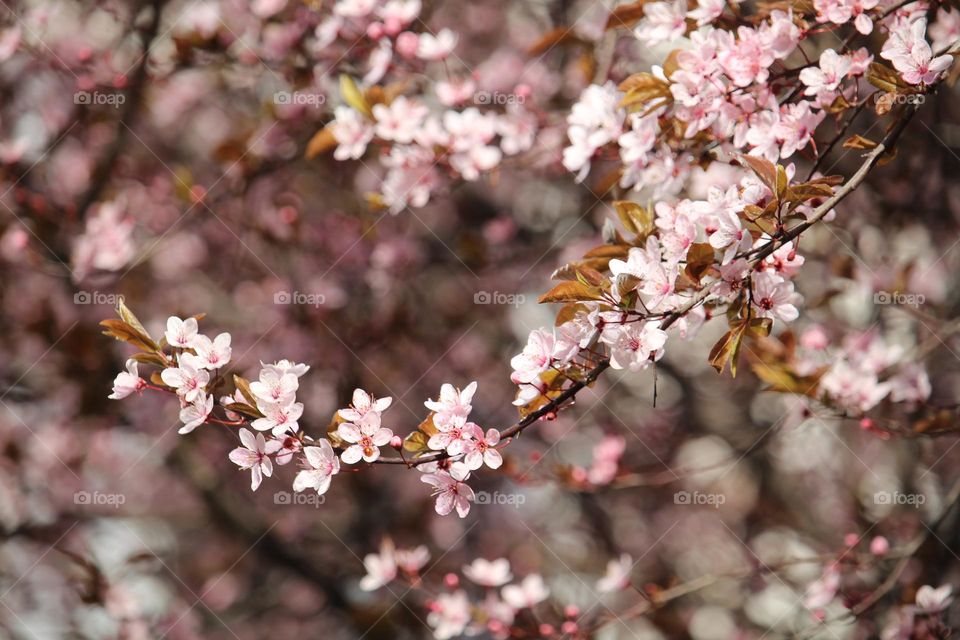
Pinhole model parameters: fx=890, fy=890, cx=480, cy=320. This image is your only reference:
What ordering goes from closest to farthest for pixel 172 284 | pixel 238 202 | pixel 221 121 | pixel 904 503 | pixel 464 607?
1. pixel 464 607
2. pixel 904 503
3. pixel 238 202
4. pixel 172 284
5. pixel 221 121

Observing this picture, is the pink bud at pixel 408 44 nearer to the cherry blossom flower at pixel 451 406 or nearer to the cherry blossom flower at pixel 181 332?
the cherry blossom flower at pixel 181 332

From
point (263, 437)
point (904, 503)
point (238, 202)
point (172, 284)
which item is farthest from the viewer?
point (172, 284)

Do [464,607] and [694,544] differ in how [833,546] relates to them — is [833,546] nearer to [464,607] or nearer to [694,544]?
[694,544]

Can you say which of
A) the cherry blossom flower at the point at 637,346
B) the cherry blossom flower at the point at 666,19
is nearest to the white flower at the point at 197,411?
the cherry blossom flower at the point at 637,346

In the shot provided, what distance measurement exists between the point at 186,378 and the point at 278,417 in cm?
15

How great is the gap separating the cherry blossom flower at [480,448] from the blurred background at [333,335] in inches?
43.6

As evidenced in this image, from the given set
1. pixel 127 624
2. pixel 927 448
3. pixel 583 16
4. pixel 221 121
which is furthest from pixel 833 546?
pixel 221 121

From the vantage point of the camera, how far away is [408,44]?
2361mm

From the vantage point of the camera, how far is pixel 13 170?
297cm

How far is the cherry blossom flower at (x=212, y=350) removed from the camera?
131 centimetres

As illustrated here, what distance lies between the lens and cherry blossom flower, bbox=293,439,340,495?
4.20 ft

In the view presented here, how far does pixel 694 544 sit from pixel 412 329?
5.72 feet

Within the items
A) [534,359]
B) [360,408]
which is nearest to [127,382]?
[360,408]

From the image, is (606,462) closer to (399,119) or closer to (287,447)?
(399,119)
